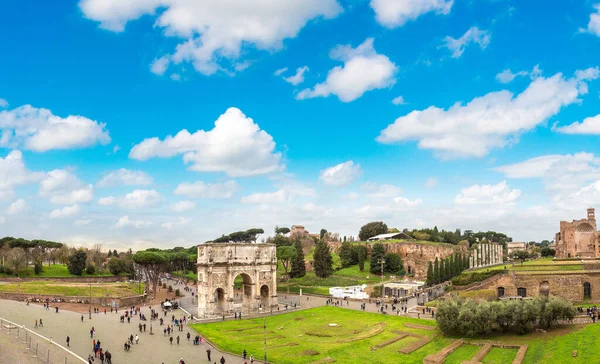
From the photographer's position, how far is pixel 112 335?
134 ft

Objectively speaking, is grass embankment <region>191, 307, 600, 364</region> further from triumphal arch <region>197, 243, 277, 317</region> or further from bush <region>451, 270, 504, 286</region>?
bush <region>451, 270, 504, 286</region>

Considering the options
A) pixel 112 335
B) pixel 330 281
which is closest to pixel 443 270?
pixel 330 281

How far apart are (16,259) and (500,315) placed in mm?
80030

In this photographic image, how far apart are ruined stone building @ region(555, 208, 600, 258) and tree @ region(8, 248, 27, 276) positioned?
90.8 m

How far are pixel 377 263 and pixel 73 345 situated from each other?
188 ft

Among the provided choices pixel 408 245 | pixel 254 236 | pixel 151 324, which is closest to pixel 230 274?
pixel 151 324

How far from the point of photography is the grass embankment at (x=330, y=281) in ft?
236

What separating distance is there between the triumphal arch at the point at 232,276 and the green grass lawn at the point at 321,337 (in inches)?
195

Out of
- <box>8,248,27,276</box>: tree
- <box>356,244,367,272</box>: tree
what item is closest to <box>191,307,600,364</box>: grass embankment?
<box>356,244,367,272</box>: tree

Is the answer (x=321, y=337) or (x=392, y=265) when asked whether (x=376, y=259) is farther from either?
(x=321, y=337)

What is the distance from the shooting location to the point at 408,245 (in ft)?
→ 311

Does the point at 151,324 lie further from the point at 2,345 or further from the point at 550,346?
the point at 550,346

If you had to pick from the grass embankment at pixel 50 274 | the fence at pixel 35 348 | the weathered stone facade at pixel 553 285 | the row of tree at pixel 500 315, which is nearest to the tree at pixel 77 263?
the grass embankment at pixel 50 274

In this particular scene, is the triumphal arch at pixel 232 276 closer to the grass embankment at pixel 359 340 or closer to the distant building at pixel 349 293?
the grass embankment at pixel 359 340
